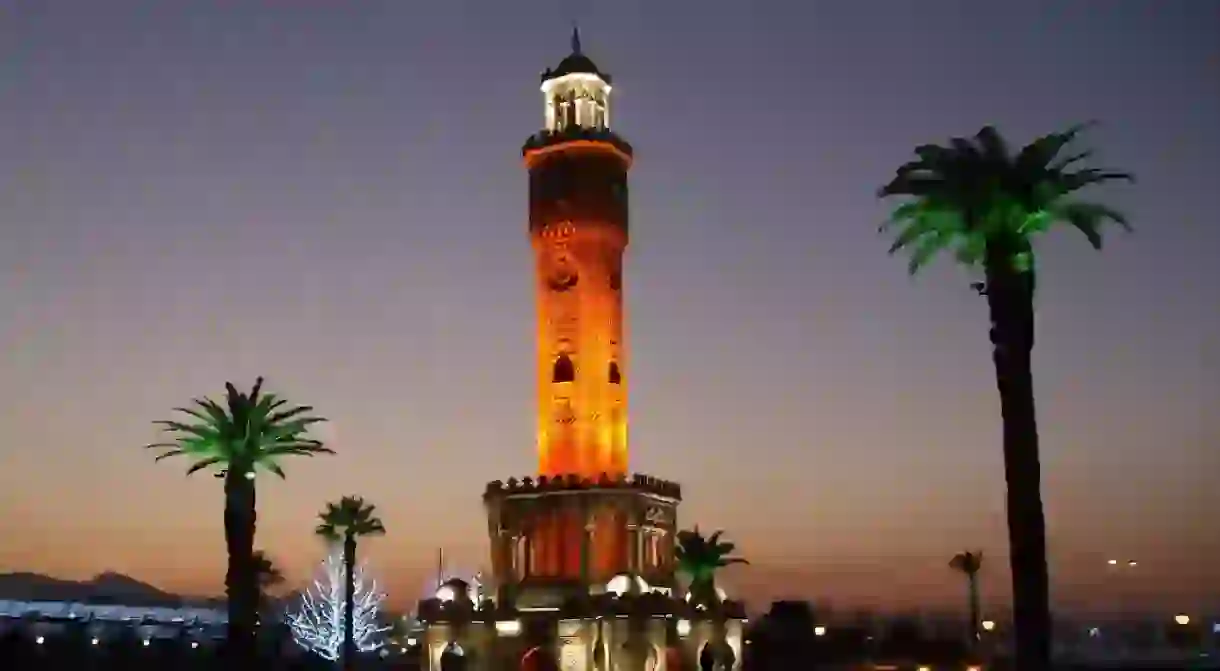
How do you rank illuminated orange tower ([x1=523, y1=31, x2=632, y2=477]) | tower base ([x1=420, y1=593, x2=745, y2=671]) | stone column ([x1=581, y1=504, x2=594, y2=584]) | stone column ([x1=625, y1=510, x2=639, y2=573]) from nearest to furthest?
tower base ([x1=420, y1=593, x2=745, y2=671]) → stone column ([x1=581, y1=504, x2=594, y2=584]) → stone column ([x1=625, y1=510, x2=639, y2=573]) → illuminated orange tower ([x1=523, y1=31, x2=632, y2=477])

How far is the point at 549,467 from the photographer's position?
62.4 metres

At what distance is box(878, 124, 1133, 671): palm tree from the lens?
1325 inches

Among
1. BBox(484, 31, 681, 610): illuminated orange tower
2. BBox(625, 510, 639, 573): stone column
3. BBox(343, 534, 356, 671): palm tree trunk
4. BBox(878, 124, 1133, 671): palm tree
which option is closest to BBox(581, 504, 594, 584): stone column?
BBox(484, 31, 681, 610): illuminated orange tower

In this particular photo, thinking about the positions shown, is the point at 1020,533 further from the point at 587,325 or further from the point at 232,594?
the point at 587,325

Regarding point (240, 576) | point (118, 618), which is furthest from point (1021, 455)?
point (118, 618)

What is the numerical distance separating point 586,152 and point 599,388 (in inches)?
441

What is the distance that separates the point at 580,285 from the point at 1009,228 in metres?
30.6

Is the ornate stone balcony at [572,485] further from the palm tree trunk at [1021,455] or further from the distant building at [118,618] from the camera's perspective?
the distant building at [118,618]

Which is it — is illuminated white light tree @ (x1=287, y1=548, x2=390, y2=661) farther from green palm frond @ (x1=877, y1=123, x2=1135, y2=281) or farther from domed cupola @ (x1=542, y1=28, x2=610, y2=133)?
green palm frond @ (x1=877, y1=123, x2=1135, y2=281)

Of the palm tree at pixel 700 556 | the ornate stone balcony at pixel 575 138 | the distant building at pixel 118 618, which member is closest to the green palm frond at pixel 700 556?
the palm tree at pixel 700 556

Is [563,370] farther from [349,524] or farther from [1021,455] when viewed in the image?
[1021,455]

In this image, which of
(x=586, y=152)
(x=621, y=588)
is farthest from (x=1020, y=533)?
(x=586, y=152)

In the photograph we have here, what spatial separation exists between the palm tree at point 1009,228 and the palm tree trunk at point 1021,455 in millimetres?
25

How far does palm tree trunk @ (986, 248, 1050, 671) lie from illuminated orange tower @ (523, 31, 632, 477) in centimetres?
2894
